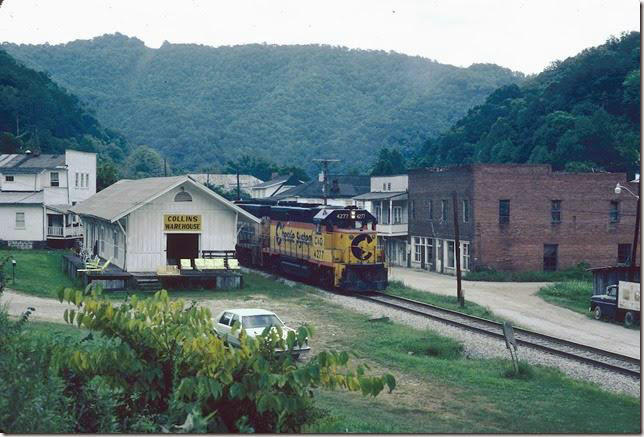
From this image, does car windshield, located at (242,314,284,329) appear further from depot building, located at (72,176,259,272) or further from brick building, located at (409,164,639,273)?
brick building, located at (409,164,639,273)

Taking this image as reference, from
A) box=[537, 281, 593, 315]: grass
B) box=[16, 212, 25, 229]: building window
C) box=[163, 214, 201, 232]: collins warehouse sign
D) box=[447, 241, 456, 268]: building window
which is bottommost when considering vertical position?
box=[537, 281, 593, 315]: grass

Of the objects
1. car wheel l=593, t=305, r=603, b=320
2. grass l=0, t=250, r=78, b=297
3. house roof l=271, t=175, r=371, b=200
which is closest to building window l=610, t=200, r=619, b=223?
car wheel l=593, t=305, r=603, b=320

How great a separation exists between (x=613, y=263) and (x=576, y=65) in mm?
39063

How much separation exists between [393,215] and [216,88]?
29.2 m

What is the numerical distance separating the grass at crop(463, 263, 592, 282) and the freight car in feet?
41.4

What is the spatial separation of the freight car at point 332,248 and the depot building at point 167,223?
452 cm

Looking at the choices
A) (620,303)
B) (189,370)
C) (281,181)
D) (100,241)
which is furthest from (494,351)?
(281,181)

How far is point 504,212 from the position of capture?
47000 mm

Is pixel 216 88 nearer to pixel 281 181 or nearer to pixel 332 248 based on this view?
pixel 332 248

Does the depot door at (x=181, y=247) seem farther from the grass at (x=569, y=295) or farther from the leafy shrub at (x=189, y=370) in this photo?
the leafy shrub at (x=189, y=370)

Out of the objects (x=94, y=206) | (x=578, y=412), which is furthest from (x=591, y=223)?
(x=578, y=412)

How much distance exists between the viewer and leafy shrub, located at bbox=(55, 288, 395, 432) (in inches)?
312

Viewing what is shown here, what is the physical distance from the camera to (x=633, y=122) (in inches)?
2411

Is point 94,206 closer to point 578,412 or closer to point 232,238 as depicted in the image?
point 232,238
